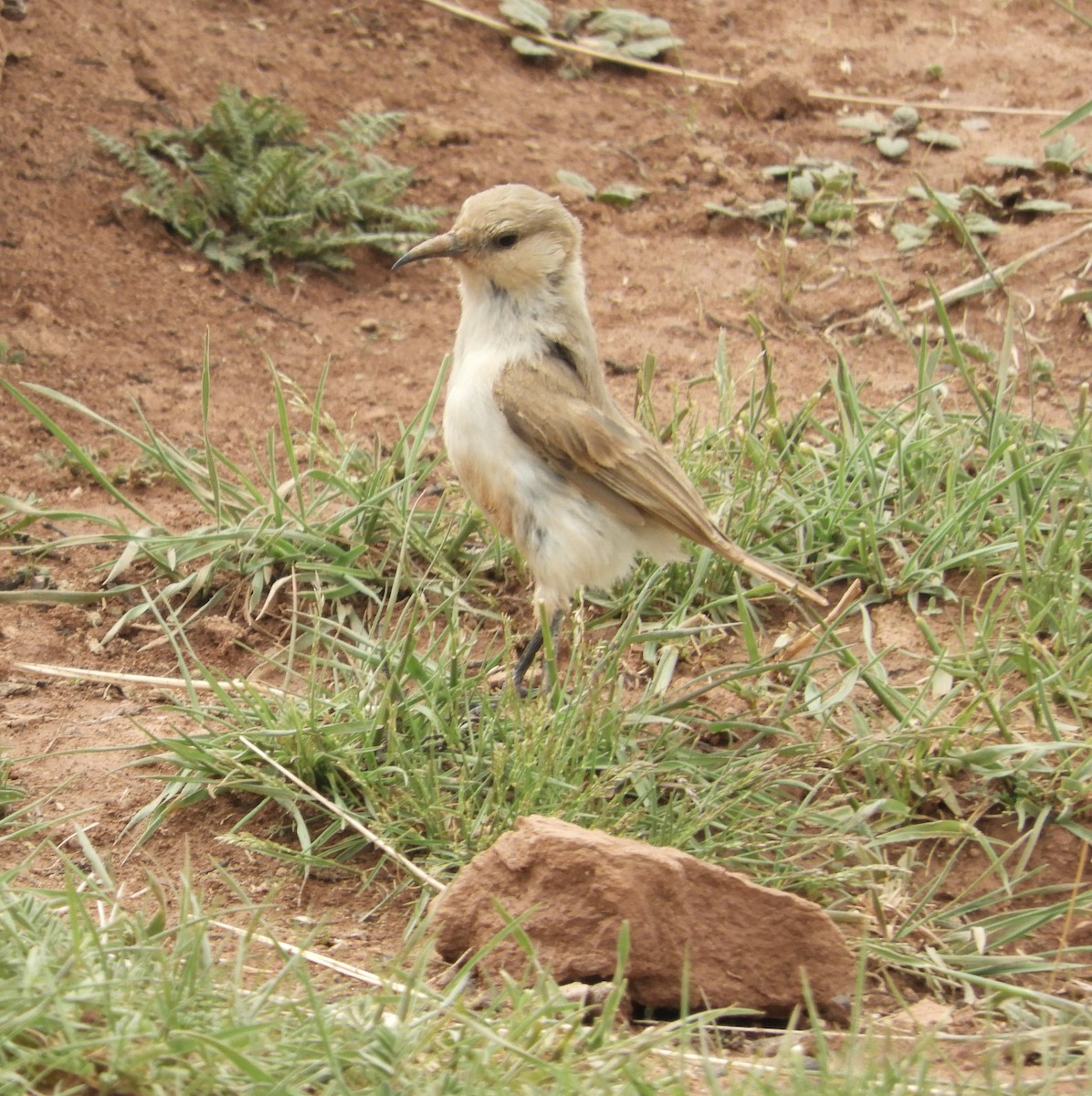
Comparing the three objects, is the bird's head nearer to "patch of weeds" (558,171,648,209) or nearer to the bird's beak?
the bird's beak

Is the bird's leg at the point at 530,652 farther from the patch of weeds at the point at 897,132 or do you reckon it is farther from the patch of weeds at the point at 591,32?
the patch of weeds at the point at 591,32

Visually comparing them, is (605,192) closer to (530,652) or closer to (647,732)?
(530,652)

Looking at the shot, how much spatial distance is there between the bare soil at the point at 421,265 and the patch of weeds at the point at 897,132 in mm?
84

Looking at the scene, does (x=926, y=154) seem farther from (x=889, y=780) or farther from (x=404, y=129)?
(x=889, y=780)

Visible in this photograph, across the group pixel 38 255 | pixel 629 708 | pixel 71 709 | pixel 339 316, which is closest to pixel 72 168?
pixel 38 255

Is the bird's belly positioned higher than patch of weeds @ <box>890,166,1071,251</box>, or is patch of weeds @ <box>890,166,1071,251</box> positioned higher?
patch of weeds @ <box>890,166,1071,251</box>

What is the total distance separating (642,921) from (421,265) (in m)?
4.62

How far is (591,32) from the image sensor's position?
897 cm

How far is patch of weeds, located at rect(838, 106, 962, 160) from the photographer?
26.8 ft

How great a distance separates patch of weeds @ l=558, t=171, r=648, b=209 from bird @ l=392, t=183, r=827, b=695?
2626mm

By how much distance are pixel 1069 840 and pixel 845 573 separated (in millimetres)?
1300

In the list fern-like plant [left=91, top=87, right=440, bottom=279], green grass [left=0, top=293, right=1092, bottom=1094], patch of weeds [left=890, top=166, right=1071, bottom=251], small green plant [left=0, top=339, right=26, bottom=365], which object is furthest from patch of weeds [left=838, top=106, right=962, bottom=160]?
small green plant [left=0, top=339, right=26, bottom=365]

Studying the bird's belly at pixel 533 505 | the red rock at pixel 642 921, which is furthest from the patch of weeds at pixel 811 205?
the red rock at pixel 642 921

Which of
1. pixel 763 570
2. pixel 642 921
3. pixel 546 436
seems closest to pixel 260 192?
pixel 546 436
